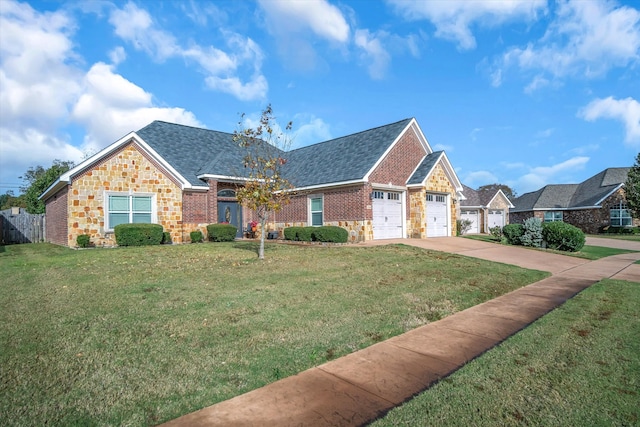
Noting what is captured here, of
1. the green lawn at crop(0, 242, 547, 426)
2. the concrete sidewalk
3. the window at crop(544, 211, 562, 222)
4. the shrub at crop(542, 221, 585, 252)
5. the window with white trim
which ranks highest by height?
the window with white trim

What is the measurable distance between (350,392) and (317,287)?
13.9ft

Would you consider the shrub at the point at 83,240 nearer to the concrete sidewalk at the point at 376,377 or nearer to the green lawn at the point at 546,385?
the concrete sidewalk at the point at 376,377

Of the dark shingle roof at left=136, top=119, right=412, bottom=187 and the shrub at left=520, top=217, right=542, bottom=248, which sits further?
the dark shingle roof at left=136, top=119, right=412, bottom=187

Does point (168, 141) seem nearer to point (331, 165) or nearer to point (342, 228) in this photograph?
point (331, 165)

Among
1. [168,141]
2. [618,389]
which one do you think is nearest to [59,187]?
[168,141]

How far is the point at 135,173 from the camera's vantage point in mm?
17672

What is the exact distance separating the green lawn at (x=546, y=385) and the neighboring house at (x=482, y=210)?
3228cm

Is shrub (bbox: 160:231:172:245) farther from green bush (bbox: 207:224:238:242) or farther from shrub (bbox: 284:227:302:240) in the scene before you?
shrub (bbox: 284:227:302:240)

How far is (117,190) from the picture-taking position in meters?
17.1

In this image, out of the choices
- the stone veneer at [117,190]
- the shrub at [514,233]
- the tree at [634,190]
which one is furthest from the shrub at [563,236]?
the tree at [634,190]

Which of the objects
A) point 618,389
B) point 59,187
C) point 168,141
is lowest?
point 618,389

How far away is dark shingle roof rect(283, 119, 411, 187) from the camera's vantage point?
1900 cm

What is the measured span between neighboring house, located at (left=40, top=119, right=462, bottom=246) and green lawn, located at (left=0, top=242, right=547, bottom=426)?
7.01 m

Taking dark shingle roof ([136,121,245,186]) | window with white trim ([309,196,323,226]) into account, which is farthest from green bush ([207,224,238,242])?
window with white trim ([309,196,323,226])
